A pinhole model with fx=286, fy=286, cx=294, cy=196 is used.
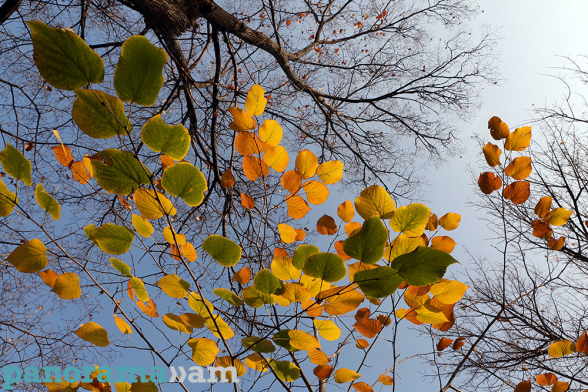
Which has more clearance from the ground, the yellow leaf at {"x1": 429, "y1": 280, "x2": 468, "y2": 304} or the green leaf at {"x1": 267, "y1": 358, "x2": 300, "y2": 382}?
the yellow leaf at {"x1": 429, "y1": 280, "x2": 468, "y2": 304}

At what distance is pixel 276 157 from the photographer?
0.66 meters

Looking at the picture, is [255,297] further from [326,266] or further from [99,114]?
[99,114]

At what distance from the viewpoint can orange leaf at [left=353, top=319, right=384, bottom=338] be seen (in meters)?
0.70

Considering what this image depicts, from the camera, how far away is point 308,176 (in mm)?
681

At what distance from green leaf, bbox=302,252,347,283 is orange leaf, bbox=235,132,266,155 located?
12.8 inches

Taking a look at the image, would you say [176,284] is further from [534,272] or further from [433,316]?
[534,272]

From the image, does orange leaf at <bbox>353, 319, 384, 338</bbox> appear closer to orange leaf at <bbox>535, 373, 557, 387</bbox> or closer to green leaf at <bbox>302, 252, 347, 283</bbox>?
green leaf at <bbox>302, 252, 347, 283</bbox>

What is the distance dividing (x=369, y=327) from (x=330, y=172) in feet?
1.29

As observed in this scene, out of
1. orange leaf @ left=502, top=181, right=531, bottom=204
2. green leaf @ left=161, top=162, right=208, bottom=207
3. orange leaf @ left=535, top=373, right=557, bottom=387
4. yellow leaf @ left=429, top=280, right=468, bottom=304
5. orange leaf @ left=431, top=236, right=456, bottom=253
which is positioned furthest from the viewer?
orange leaf @ left=535, top=373, right=557, bottom=387

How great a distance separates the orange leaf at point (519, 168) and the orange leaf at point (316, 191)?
1.70 ft

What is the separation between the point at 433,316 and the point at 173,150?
25.1 inches

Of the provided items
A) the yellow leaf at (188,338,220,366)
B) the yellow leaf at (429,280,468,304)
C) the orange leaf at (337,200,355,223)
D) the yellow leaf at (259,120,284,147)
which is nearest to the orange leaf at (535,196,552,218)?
the yellow leaf at (429,280,468,304)

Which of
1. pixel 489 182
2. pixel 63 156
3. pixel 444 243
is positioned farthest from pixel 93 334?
pixel 489 182

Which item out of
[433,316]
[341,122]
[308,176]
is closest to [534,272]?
[341,122]
